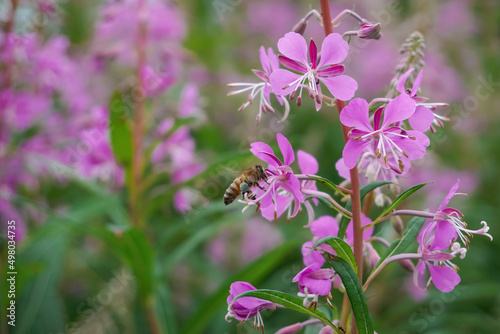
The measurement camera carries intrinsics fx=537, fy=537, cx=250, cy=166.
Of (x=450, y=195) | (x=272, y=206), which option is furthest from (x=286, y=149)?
(x=450, y=195)

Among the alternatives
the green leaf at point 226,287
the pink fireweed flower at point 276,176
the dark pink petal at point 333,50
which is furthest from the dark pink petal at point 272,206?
the green leaf at point 226,287

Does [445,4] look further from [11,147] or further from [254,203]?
[254,203]

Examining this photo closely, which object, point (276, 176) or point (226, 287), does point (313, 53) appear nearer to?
point (276, 176)

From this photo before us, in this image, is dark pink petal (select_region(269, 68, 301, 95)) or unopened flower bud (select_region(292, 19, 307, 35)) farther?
unopened flower bud (select_region(292, 19, 307, 35))

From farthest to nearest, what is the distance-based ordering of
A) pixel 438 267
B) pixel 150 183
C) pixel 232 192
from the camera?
pixel 150 183, pixel 232 192, pixel 438 267

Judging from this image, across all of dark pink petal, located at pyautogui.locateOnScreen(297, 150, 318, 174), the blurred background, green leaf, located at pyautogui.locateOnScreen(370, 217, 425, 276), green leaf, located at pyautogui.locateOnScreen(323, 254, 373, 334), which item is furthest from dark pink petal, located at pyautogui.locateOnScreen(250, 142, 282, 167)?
the blurred background

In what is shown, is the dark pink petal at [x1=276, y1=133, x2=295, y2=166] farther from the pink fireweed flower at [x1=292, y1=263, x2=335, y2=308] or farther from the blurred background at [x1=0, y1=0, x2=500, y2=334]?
the blurred background at [x1=0, y1=0, x2=500, y2=334]
